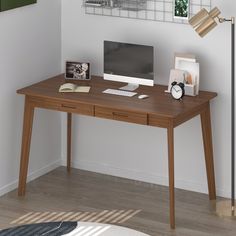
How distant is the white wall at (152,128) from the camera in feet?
18.7

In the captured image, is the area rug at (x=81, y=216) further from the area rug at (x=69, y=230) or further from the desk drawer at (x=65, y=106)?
the desk drawer at (x=65, y=106)

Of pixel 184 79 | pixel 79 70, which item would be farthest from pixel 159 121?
pixel 79 70

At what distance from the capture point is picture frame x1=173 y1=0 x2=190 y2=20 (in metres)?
5.67

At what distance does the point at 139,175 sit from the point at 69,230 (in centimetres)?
127

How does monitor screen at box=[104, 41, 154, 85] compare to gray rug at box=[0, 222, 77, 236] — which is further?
monitor screen at box=[104, 41, 154, 85]

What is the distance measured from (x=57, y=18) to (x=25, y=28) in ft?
1.31

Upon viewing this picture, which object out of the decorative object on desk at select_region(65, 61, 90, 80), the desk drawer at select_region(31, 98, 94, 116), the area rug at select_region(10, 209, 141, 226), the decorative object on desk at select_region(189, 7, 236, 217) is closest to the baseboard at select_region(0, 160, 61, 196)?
the area rug at select_region(10, 209, 141, 226)

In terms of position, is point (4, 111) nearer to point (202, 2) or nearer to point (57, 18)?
point (57, 18)

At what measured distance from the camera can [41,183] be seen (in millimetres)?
6148

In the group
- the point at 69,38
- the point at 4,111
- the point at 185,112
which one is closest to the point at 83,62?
the point at 69,38

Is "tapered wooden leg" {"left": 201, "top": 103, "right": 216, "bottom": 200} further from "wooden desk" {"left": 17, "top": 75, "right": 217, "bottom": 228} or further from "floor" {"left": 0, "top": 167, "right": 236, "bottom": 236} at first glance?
"floor" {"left": 0, "top": 167, "right": 236, "bottom": 236}

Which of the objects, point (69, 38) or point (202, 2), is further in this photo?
point (69, 38)

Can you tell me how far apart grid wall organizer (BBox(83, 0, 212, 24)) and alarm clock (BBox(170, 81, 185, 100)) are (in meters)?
0.49

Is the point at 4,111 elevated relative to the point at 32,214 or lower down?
elevated
